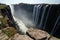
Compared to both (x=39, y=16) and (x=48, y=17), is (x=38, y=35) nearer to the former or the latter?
(x=48, y=17)

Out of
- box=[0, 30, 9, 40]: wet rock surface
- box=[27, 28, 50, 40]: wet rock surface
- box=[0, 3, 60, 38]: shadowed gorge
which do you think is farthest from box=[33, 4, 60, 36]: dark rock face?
box=[0, 30, 9, 40]: wet rock surface

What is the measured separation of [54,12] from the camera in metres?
16.6

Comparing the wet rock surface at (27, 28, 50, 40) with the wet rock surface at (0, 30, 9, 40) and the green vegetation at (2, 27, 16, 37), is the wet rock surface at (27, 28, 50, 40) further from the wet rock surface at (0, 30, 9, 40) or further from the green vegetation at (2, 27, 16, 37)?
the wet rock surface at (0, 30, 9, 40)

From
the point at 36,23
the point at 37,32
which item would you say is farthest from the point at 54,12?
the point at 37,32

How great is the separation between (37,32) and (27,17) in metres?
15.2

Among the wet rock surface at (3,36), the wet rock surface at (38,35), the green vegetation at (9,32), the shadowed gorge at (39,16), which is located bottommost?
the shadowed gorge at (39,16)

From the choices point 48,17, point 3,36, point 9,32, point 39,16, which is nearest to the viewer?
point 3,36

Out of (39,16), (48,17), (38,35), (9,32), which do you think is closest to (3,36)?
(9,32)

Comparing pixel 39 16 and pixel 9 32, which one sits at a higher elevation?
pixel 9 32

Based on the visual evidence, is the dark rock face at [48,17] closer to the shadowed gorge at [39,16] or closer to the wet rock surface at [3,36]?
the shadowed gorge at [39,16]

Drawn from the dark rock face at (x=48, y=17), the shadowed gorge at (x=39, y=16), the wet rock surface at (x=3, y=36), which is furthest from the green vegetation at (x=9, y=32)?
the dark rock face at (x=48, y=17)

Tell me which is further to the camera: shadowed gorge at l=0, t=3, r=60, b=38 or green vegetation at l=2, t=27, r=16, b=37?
shadowed gorge at l=0, t=3, r=60, b=38

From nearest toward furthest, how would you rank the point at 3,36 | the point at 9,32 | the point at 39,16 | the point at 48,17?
the point at 3,36 → the point at 9,32 → the point at 48,17 → the point at 39,16

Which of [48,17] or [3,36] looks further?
[48,17]
